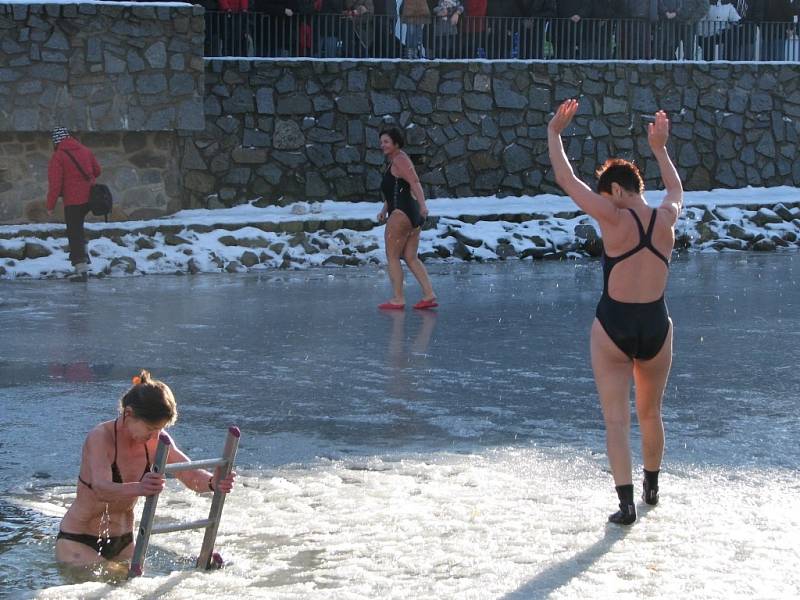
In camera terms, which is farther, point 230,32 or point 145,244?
point 230,32

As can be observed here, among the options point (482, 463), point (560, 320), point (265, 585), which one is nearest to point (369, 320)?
point (560, 320)

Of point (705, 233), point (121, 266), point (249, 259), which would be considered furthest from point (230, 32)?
point (705, 233)

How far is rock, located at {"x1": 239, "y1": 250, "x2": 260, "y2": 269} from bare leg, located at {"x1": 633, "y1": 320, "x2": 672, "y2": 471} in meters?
11.2

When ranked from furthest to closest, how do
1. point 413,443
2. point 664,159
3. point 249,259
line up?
point 249,259
point 413,443
point 664,159

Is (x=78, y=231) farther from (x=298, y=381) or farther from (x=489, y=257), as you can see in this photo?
(x=298, y=381)

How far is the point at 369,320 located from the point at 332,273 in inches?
171

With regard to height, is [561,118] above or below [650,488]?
above

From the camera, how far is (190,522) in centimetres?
525

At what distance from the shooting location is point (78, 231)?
16328mm

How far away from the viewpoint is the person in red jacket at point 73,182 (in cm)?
1630

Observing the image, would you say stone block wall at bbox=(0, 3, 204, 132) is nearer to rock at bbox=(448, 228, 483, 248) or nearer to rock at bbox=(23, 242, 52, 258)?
rock at bbox=(23, 242, 52, 258)

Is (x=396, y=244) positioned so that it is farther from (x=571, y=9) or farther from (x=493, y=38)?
(x=571, y=9)

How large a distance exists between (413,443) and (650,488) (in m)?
1.60

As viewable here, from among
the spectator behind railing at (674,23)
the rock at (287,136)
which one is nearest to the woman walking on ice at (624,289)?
the rock at (287,136)
